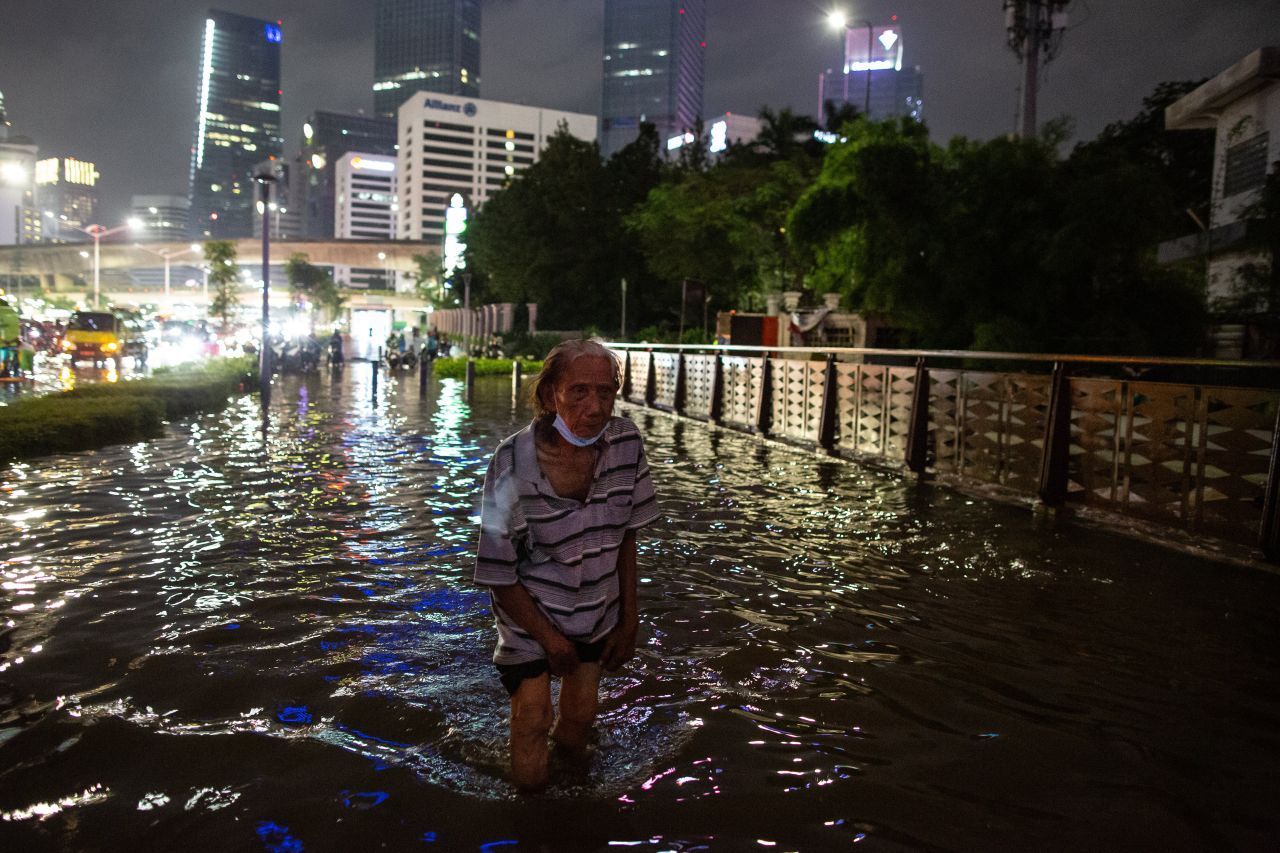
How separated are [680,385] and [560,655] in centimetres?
1704

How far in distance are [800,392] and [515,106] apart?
17651 cm

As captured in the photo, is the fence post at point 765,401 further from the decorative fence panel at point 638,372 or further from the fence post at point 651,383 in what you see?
the decorative fence panel at point 638,372

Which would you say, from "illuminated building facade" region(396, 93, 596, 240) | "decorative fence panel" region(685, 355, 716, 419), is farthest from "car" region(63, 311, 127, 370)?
"illuminated building facade" region(396, 93, 596, 240)

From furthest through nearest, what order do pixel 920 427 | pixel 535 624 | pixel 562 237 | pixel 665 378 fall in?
pixel 562 237
pixel 665 378
pixel 920 427
pixel 535 624

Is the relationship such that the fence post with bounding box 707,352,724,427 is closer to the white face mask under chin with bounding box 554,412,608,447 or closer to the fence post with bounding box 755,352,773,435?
the fence post with bounding box 755,352,773,435

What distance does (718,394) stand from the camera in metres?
17.7

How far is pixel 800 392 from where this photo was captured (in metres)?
14.3

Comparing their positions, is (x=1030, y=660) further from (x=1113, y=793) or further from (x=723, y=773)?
(x=723, y=773)

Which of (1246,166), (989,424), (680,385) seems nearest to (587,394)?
(989,424)

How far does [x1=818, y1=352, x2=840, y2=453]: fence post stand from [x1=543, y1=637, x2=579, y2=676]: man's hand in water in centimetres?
1074

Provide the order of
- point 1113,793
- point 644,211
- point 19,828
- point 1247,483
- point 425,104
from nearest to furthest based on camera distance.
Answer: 1. point 19,828
2. point 1113,793
3. point 1247,483
4. point 644,211
5. point 425,104

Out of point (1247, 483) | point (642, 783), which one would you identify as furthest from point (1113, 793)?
point (1247, 483)

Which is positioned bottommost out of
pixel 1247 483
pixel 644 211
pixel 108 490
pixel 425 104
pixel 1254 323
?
pixel 108 490

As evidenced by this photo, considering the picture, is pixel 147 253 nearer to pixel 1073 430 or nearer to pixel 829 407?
pixel 829 407
